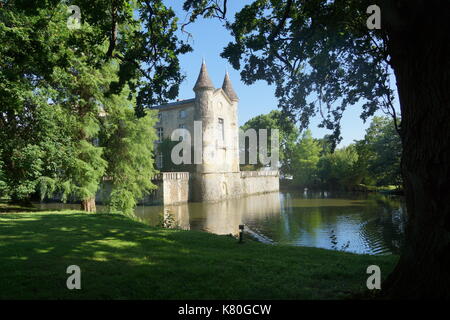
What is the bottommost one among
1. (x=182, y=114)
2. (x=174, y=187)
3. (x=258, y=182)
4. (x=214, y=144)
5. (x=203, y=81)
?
(x=258, y=182)

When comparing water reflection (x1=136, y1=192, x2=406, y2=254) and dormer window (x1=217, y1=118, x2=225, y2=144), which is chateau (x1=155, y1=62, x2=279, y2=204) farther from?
water reflection (x1=136, y1=192, x2=406, y2=254)

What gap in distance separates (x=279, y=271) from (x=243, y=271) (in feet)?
2.14

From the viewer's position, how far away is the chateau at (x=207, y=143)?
35.7 meters

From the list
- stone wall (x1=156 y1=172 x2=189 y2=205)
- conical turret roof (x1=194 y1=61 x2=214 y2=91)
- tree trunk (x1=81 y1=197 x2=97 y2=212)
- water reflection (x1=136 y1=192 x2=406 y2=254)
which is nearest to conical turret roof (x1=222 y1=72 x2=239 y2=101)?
conical turret roof (x1=194 y1=61 x2=214 y2=91)

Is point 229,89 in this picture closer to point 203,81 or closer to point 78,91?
point 203,81

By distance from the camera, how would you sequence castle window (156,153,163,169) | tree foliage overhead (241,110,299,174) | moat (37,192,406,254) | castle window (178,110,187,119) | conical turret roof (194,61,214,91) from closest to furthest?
1. moat (37,192,406,254)
2. conical turret roof (194,61,214,91)
3. castle window (156,153,163,169)
4. castle window (178,110,187,119)
5. tree foliage overhead (241,110,299,174)

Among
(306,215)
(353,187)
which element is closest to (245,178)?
(353,187)

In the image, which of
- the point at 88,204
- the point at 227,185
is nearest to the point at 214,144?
the point at 227,185

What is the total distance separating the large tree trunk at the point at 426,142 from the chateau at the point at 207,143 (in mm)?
29426

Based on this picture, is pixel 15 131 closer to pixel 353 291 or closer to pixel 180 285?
pixel 180 285

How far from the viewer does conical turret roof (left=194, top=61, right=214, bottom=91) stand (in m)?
37.3

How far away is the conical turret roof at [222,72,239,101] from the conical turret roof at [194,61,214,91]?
22.3 ft

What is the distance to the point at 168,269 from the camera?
17.7 ft

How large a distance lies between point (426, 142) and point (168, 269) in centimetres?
432
